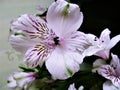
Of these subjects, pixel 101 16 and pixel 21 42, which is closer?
pixel 21 42

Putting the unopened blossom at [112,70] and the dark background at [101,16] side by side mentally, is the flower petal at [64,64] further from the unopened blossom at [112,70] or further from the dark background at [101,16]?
the dark background at [101,16]

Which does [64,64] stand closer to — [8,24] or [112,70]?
[112,70]

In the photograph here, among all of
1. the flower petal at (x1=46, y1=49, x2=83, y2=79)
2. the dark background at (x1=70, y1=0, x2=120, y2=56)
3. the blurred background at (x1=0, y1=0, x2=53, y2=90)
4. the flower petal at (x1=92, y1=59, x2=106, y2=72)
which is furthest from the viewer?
the blurred background at (x1=0, y1=0, x2=53, y2=90)

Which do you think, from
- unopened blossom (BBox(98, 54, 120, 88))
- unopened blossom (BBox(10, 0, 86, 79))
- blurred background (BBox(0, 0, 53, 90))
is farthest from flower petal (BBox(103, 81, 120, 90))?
blurred background (BBox(0, 0, 53, 90))

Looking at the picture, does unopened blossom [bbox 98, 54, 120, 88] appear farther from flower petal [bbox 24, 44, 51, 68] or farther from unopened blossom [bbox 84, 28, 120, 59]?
flower petal [bbox 24, 44, 51, 68]

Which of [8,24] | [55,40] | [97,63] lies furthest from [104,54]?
[8,24]

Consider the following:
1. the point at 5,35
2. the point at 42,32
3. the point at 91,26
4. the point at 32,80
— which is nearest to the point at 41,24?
the point at 42,32
